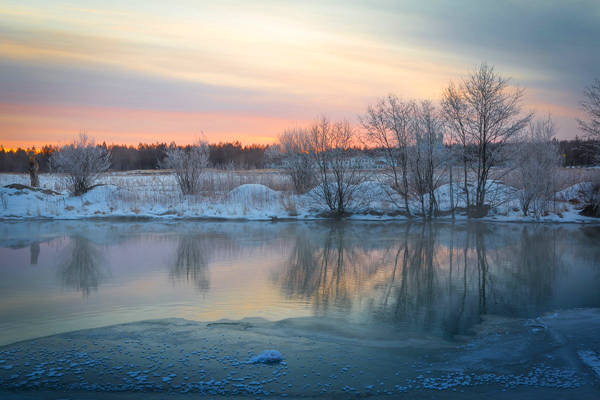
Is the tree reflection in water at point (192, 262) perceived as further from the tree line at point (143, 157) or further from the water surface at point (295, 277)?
the tree line at point (143, 157)

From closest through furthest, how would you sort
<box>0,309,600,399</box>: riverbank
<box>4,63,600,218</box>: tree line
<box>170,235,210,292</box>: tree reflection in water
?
<box>0,309,600,399</box>: riverbank, <box>170,235,210,292</box>: tree reflection in water, <box>4,63,600,218</box>: tree line

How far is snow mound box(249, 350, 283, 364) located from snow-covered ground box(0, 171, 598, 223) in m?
15.8

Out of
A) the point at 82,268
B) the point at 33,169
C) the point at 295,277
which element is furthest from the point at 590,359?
the point at 33,169

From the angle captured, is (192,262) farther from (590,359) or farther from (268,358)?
(590,359)

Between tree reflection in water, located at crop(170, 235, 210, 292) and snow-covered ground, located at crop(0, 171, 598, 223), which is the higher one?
snow-covered ground, located at crop(0, 171, 598, 223)

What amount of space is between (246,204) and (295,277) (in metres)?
13.9

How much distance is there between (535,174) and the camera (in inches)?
802

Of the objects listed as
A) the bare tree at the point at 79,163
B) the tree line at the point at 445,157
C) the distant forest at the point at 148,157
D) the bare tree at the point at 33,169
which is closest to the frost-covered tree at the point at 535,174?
the tree line at the point at 445,157

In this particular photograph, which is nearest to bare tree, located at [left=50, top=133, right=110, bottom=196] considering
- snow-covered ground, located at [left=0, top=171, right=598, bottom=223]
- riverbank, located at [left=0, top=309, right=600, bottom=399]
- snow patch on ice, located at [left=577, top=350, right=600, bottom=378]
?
snow-covered ground, located at [left=0, top=171, right=598, bottom=223]

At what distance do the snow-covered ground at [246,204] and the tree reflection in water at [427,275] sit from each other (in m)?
5.21

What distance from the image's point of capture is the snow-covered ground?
21.1 meters

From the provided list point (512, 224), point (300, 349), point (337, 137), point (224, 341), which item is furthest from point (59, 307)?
point (512, 224)

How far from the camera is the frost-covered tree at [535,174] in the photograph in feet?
66.8

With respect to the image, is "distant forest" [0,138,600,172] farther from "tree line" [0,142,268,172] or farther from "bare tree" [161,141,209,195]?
"bare tree" [161,141,209,195]
